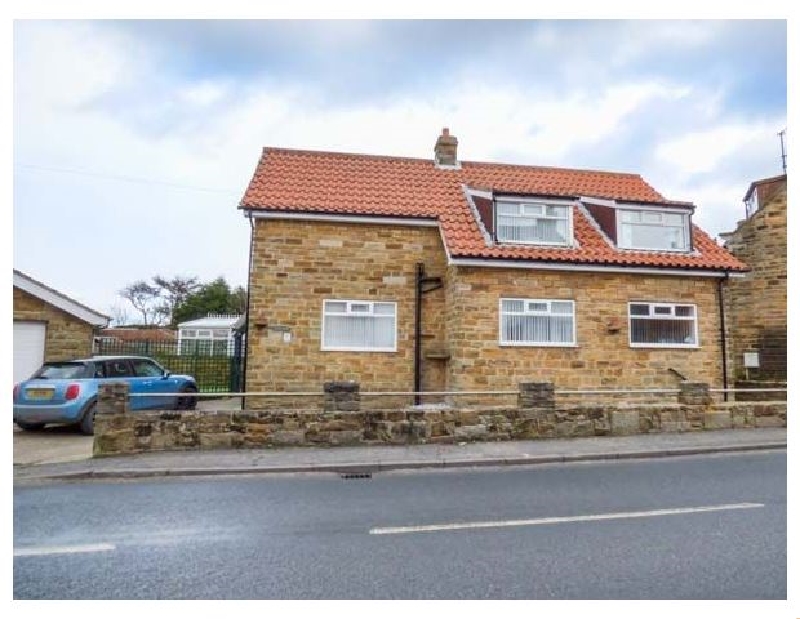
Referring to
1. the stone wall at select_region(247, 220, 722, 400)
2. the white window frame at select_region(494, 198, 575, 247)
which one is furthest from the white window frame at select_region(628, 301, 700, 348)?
the white window frame at select_region(494, 198, 575, 247)

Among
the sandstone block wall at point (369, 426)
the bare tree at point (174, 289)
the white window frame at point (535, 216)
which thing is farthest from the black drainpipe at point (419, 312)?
the bare tree at point (174, 289)

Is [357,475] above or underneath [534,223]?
underneath

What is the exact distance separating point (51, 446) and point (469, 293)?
8.76 meters

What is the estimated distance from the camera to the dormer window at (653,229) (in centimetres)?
1421

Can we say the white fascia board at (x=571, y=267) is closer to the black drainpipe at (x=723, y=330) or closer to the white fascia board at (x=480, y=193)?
the black drainpipe at (x=723, y=330)

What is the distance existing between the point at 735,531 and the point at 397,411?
5.59 m

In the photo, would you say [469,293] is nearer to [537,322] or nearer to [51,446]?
[537,322]

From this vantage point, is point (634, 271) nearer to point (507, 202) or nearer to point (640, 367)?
point (640, 367)

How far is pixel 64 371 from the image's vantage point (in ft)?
35.0

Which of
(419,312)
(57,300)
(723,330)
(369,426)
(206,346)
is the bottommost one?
(369,426)

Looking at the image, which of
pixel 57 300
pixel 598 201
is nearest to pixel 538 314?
pixel 598 201

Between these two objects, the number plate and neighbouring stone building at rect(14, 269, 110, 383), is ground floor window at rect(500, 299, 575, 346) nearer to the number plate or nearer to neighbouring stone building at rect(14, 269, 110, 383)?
the number plate
